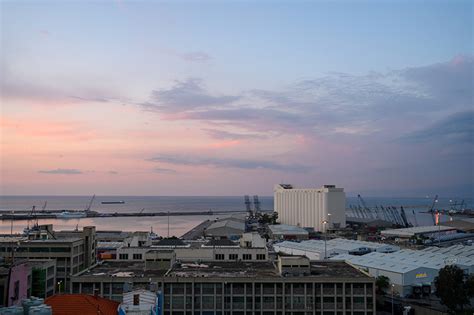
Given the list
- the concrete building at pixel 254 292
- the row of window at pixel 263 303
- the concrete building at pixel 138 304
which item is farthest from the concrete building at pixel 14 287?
the row of window at pixel 263 303

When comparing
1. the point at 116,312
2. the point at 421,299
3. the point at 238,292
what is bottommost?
the point at 421,299

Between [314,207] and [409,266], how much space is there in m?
43.2

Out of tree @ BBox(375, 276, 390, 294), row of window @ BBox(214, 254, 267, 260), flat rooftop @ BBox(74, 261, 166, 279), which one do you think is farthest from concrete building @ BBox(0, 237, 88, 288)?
tree @ BBox(375, 276, 390, 294)

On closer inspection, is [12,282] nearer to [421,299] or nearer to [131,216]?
[421,299]

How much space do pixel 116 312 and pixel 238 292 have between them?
36.8 ft

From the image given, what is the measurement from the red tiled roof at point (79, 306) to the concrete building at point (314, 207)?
5586cm

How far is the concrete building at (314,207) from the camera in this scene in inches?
2734

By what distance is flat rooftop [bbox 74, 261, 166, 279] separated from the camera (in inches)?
818

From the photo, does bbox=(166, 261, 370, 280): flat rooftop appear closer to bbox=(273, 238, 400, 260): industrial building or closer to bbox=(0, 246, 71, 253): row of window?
bbox=(0, 246, 71, 253): row of window

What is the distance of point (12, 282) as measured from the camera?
10016mm

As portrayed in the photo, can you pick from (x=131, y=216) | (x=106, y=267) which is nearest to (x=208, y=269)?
(x=106, y=267)

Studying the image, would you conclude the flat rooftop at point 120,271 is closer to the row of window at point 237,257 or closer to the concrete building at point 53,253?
the concrete building at point 53,253

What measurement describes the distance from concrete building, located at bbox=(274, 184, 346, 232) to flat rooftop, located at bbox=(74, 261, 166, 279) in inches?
1677

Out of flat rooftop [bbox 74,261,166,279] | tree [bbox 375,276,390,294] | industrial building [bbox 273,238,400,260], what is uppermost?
flat rooftop [bbox 74,261,166,279]
